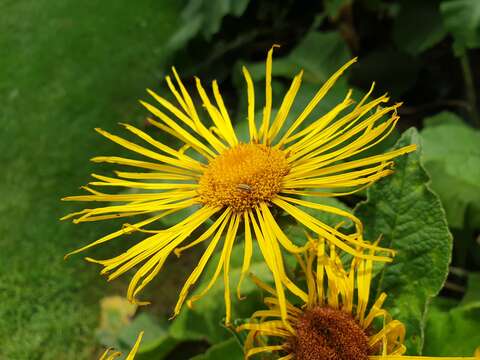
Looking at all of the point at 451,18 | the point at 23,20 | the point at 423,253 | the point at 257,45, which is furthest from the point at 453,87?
the point at 23,20

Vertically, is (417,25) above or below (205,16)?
below

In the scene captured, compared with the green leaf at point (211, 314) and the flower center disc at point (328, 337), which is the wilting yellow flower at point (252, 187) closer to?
the flower center disc at point (328, 337)

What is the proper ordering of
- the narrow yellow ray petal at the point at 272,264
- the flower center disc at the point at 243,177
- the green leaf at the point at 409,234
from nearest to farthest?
the narrow yellow ray petal at the point at 272,264
the flower center disc at the point at 243,177
the green leaf at the point at 409,234

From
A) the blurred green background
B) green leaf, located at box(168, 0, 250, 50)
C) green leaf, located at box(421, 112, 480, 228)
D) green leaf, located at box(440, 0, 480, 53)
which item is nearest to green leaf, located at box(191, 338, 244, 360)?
the blurred green background

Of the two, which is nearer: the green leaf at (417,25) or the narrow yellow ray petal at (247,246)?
the narrow yellow ray petal at (247,246)

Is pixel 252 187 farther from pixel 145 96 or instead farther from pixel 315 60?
pixel 145 96

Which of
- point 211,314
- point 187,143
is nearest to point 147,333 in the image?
point 211,314

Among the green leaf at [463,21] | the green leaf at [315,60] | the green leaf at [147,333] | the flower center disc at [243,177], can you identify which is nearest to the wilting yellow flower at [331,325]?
the flower center disc at [243,177]
